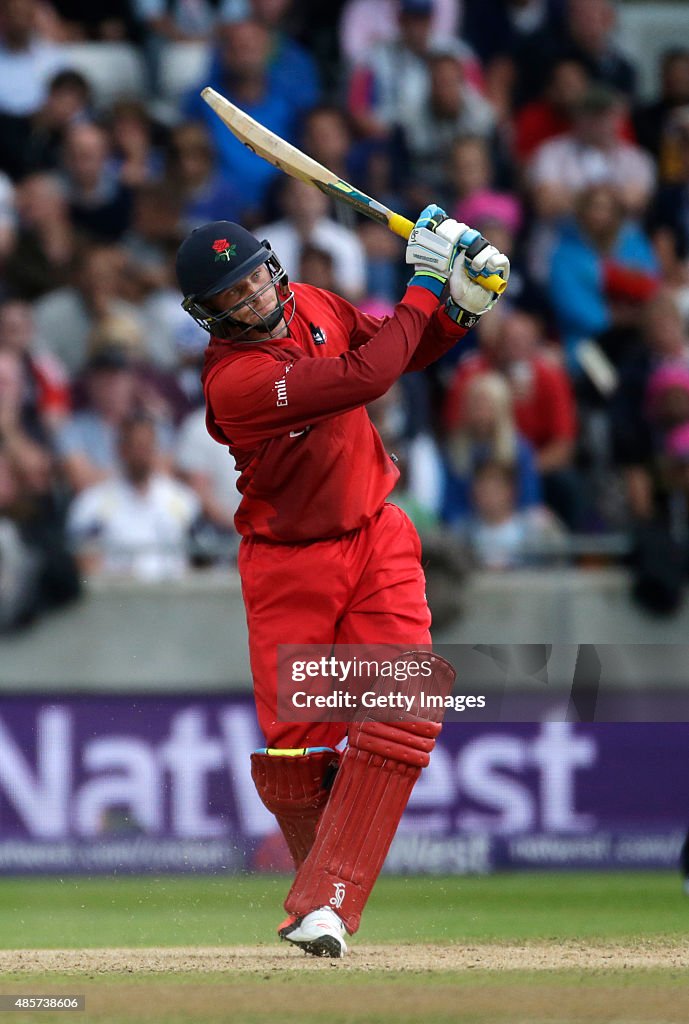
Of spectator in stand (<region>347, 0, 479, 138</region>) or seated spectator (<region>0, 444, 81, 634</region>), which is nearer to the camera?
seated spectator (<region>0, 444, 81, 634</region>)

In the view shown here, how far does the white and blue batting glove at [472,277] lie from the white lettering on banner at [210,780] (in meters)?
3.02

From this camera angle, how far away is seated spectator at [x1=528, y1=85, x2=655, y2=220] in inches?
456

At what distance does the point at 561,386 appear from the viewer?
10.3 m

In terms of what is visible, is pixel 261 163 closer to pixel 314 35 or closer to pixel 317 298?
pixel 314 35

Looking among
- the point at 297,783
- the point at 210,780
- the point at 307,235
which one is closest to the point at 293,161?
the point at 297,783

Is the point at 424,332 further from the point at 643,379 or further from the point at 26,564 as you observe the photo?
the point at 643,379

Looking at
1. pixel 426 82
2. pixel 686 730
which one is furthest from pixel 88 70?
pixel 686 730

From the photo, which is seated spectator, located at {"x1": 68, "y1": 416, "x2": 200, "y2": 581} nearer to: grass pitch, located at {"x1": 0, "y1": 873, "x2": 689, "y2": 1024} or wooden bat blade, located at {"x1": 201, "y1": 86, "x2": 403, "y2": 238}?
grass pitch, located at {"x1": 0, "y1": 873, "x2": 689, "y2": 1024}

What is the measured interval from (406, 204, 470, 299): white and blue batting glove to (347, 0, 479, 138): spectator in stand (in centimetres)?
595

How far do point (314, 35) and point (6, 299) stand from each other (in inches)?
142

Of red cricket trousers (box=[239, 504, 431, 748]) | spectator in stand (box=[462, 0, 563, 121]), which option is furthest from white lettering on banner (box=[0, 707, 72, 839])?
spectator in stand (box=[462, 0, 563, 121])

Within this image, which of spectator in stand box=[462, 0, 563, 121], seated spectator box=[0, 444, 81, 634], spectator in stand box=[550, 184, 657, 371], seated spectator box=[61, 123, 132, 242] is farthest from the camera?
spectator in stand box=[462, 0, 563, 121]

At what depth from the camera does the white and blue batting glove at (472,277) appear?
5.86 meters

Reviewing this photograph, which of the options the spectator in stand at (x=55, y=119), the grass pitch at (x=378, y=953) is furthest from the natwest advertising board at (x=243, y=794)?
the spectator in stand at (x=55, y=119)
